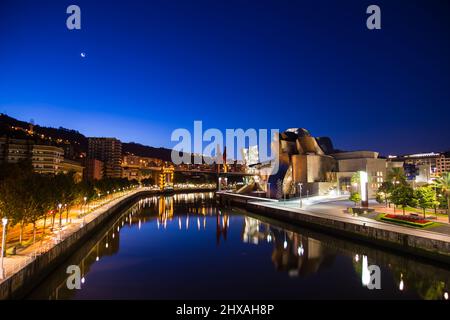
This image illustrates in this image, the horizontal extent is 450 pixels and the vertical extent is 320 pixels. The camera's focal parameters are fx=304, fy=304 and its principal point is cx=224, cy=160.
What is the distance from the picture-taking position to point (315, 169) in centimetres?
5350

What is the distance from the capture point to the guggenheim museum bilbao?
51.9 meters

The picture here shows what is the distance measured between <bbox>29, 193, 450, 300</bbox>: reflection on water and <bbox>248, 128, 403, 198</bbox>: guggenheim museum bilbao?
2607 cm

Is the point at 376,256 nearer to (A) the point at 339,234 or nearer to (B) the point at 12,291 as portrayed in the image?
(A) the point at 339,234

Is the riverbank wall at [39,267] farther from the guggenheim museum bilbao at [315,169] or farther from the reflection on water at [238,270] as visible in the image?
the guggenheim museum bilbao at [315,169]

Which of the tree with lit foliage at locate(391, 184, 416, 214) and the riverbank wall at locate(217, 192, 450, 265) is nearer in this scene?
the riverbank wall at locate(217, 192, 450, 265)

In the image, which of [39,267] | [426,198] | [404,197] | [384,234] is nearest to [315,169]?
[404,197]

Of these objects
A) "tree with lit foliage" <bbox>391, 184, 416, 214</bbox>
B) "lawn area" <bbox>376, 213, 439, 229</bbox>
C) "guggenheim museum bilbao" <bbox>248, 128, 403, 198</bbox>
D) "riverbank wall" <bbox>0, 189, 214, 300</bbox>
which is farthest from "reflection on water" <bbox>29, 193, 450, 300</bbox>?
"guggenheim museum bilbao" <bbox>248, 128, 403, 198</bbox>

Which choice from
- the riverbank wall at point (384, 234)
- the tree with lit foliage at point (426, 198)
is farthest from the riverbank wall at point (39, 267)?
the tree with lit foliage at point (426, 198)

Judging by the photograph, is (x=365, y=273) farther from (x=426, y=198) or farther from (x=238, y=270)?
(x=426, y=198)

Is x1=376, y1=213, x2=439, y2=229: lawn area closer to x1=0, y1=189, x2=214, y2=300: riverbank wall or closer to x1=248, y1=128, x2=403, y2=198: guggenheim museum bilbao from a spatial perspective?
x1=0, y1=189, x2=214, y2=300: riverbank wall

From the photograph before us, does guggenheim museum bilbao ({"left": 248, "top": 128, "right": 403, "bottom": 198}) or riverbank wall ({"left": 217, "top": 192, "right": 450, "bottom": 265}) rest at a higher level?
guggenheim museum bilbao ({"left": 248, "top": 128, "right": 403, "bottom": 198})

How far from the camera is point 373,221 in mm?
24062

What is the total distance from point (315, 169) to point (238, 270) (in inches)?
1561
